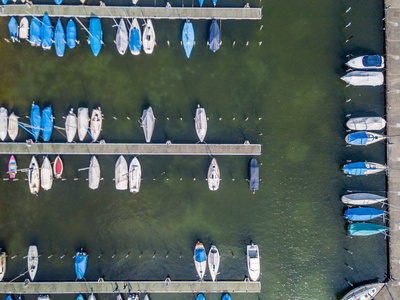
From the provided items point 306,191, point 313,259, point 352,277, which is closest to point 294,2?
point 306,191

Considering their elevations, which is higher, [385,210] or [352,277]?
[385,210]

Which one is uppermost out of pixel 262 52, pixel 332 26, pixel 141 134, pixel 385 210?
pixel 332 26

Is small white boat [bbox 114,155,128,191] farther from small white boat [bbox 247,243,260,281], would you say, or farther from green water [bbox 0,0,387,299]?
small white boat [bbox 247,243,260,281]

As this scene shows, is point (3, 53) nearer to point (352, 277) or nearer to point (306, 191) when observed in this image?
point (306, 191)

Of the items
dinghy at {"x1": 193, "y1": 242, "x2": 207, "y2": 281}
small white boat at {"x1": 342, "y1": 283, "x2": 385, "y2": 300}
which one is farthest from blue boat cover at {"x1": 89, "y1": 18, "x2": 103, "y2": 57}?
small white boat at {"x1": 342, "y1": 283, "x2": 385, "y2": 300}

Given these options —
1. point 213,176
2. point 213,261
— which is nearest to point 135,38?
point 213,176

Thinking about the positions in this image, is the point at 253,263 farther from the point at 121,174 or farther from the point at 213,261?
the point at 121,174
